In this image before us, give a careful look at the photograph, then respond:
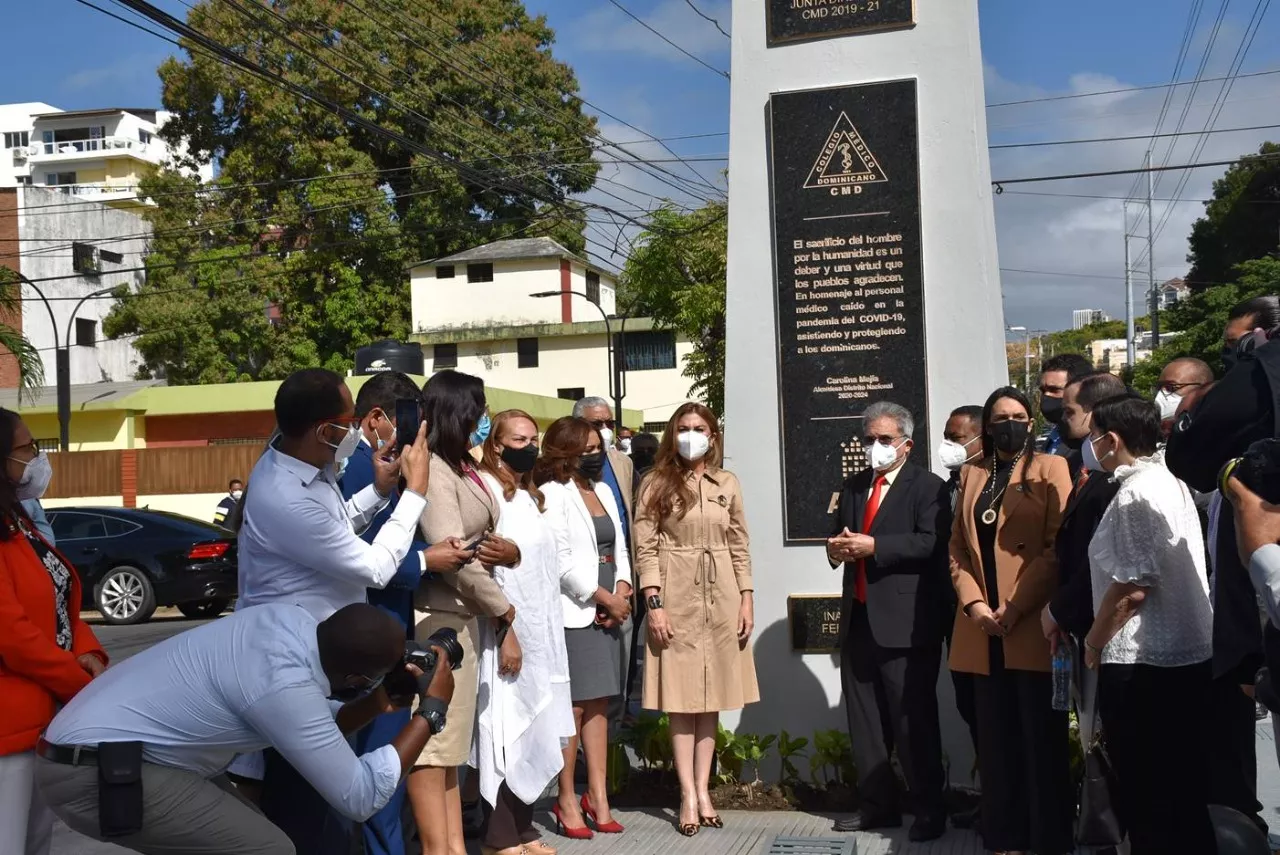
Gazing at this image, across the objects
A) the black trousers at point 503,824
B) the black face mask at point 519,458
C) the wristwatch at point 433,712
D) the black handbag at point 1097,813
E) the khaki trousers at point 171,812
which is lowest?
the black trousers at point 503,824

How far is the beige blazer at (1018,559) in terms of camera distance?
5.78m

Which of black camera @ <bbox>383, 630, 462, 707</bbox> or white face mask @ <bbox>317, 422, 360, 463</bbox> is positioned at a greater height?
white face mask @ <bbox>317, 422, 360, 463</bbox>

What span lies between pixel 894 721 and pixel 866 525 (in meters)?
0.98

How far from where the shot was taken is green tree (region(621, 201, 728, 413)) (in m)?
27.4

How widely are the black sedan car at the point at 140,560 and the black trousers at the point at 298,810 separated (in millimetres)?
13407

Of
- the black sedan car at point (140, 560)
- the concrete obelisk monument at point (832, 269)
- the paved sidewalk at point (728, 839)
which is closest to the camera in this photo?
the paved sidewalk at point (728, 839)

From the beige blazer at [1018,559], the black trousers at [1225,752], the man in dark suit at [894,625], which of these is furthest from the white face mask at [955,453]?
the black trousers at [1225,752]

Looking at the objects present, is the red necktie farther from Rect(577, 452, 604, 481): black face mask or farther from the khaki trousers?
the khaki trousers

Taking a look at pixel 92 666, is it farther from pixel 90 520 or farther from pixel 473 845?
pixel 90 520

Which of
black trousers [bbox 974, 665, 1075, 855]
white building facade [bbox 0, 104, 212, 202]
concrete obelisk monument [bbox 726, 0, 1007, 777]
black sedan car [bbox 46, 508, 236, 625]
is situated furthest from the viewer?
white building facade [bbox 0, 104, 212, 202]

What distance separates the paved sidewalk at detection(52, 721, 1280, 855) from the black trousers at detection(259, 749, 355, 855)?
2272mm

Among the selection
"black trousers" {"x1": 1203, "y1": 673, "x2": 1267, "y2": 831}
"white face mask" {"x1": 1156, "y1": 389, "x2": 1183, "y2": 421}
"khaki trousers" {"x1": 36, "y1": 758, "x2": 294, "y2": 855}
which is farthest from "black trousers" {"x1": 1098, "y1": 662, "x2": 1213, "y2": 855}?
"khaki trousers" {"x1": 36, "y1": 758, "x2": 294, "y2": 855}

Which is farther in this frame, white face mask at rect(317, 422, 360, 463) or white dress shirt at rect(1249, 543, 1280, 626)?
white face mask at rect(317, 422, 360, 463)

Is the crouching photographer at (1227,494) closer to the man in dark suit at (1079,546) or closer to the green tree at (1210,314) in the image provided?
the man in dark suit at (1079,546)
